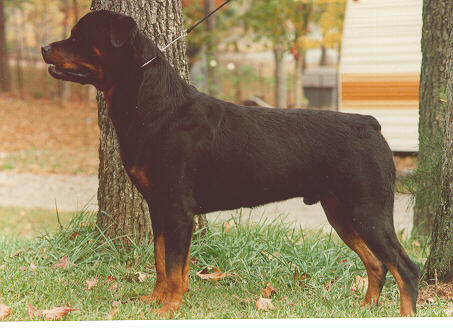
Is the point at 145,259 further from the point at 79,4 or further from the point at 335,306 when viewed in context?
the point at 79,4

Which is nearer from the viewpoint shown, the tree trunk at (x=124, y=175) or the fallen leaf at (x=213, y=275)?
the fallen leaf at (x=213, y=275)

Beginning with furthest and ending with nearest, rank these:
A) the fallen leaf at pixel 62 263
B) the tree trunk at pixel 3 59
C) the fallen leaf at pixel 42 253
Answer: the tree trunk at pixel 3 59 < the fallen leaf at pixel 42 253 < the fallen leaf at pixel 62 263

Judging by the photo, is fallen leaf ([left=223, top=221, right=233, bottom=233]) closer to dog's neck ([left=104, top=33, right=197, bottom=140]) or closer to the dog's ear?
dog's neck ([left=104, top=33, right=197, bottom=140])

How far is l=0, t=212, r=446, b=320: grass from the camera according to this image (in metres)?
3.88

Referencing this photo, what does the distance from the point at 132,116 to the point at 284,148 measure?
38.1 inches

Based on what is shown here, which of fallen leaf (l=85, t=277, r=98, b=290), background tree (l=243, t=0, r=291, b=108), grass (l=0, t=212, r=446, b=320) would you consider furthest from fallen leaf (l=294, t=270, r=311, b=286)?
background tree (l=243, t=0, r=291, b=108)

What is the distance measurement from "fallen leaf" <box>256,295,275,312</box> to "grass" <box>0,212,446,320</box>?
5 cm

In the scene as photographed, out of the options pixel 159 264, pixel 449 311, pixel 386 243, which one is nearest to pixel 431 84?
pixel 449 311

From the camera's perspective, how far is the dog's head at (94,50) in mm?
3393

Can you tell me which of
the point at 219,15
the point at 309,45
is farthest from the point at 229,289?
the point at 219,15

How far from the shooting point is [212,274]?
4.53m

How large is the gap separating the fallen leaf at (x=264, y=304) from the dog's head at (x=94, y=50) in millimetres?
1747

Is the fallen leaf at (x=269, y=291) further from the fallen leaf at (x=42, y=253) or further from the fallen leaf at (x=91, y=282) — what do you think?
the fallen leaf at (x=42, y=253)

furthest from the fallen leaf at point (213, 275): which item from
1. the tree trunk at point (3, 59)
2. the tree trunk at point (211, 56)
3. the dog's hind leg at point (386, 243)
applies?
the tree trunk at point (3, 59)
